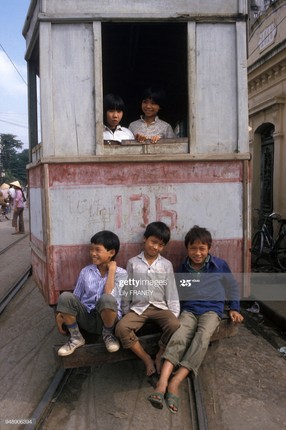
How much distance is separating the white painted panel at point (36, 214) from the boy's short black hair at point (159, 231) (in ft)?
2.90

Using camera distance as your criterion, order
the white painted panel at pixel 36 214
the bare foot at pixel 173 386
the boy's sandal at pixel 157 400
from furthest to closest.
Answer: the white painted panel at pixel 36 214 < the bare foot at pixel 173 386 < the boy's sandal at pixel 157 400

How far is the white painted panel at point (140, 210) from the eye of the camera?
3.00m

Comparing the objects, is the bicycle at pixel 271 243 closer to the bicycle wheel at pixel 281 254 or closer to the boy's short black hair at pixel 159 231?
the bicycle wheel at pixel 281 254

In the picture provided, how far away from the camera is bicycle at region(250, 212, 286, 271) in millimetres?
7680

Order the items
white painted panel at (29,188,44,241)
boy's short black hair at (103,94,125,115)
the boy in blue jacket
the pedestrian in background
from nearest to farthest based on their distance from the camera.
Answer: the boy in blue jacket < white painted panel at (29,188,44,241) < boy's short black hair at (103,94,125,115) < the pedestrian in background

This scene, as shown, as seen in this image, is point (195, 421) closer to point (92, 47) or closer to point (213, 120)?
point (213, 120)

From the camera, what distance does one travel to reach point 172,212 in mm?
3064

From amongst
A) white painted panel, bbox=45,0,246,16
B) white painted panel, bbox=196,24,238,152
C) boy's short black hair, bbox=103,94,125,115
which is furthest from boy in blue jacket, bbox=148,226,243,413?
white painted panel, bbox=45,0,246,16

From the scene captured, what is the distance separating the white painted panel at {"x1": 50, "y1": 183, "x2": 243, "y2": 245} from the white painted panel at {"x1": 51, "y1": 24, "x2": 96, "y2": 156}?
37 cm

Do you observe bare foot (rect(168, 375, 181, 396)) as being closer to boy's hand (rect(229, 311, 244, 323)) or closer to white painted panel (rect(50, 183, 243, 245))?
boy's hand (rect(229, 311, 244, 323))

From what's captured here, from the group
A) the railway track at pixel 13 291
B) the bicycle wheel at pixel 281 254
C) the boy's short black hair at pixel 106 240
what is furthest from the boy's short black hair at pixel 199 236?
the bicycle wheel at pixel 281 254

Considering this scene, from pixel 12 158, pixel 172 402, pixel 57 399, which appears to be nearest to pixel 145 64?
pixel 57 399

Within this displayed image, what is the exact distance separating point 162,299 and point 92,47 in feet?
6.33

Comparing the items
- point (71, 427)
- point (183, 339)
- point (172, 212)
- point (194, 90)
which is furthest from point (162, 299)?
point (194, 90)
